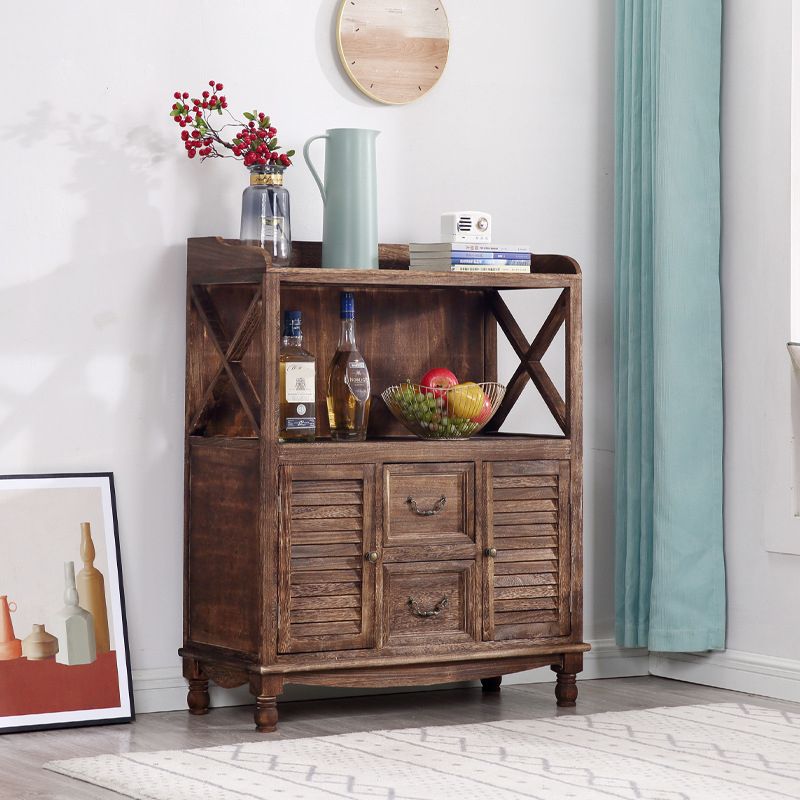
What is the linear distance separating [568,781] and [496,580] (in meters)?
0.70

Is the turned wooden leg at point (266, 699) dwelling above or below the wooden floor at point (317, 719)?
above

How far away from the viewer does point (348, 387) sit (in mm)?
3039

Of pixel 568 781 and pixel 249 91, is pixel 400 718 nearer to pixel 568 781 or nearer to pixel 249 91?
pixel 568 781

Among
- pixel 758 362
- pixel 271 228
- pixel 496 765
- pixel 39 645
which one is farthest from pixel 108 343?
pixel 758 362

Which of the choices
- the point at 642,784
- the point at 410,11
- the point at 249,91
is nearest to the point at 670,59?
the point at 410,11

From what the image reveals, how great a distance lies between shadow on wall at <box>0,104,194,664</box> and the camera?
2939 millimetres

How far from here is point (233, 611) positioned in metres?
2.88

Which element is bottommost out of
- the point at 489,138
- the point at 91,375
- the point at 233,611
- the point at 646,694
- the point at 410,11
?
the point at 646,694

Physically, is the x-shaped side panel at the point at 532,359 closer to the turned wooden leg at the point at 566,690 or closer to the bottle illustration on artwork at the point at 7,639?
the turned wooden leg at the point at 566,690

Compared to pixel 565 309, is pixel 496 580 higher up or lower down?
lower down

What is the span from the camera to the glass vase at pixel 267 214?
2.96m

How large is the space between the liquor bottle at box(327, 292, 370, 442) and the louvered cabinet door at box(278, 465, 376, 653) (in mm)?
183

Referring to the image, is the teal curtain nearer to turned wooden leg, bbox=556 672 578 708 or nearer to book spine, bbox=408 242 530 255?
turned wooden leg, bbox=556 672 578 708

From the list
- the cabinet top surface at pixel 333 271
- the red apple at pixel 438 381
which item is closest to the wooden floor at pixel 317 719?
the red apple at pixel 438 381
